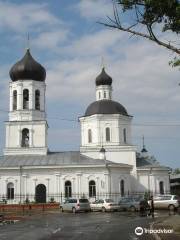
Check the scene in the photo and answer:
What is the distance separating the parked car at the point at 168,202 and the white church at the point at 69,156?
13.1 metres

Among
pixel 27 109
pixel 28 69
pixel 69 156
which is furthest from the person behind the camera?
pixel 69 156

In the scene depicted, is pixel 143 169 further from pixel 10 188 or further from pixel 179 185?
pixel 179 185

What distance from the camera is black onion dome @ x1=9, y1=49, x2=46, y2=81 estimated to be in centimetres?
5588

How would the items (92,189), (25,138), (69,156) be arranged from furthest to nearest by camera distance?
(25,138) → (69,156) → (92,189)

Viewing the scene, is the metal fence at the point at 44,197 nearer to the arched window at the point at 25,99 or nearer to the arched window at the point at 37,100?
the arched window at the point at 37,100

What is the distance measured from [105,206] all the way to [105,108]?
20.7 m

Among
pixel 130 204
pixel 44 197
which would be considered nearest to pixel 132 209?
pixel 130 204

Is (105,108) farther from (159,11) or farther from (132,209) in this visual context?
(159,11)

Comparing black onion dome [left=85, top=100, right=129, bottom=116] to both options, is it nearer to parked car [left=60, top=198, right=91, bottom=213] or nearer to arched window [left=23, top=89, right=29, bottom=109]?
arched window [left=23, top=89, right=29, bottom=109]

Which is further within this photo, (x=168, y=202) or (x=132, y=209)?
(x=132, y=209)

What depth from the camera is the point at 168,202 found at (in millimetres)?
38625

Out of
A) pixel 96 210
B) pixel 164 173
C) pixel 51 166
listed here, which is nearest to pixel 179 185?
pixel 164 173

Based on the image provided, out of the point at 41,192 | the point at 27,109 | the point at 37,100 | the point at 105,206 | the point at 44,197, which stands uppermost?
the point at 37,100

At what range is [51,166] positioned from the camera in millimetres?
52906
